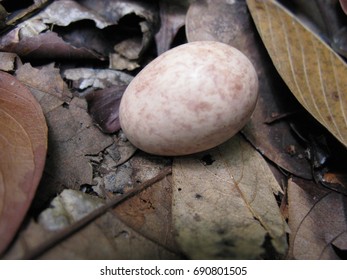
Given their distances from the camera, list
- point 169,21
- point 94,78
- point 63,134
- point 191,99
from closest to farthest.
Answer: point 191,99 < point 63,134 < point 94,78 < point 169,21

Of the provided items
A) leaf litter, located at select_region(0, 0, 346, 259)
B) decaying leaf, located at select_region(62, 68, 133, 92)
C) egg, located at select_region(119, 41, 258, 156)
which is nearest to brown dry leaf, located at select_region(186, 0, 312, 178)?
leaf litter, located at select_region(0, 0, 346, 259)

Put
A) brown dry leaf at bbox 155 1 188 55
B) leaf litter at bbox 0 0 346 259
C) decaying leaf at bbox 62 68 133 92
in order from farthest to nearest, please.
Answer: brown dry leaf at bbox 155 1 188 55, decaying leaf at bbox 62 68 133 92, leaf litter at bbox 0 0 346 259

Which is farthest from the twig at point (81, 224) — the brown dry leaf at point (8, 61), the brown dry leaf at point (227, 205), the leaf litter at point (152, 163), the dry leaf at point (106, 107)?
the brown dry leaf at point (8, 61)

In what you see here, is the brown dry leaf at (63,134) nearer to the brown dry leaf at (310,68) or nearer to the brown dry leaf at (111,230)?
the brown dry leaf at (111,230)

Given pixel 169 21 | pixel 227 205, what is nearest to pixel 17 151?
pixel 227 205

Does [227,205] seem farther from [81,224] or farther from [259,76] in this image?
[259,76]

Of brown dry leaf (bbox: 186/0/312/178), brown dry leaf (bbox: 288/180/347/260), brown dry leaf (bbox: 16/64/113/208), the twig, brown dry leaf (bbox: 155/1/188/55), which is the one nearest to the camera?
the twig

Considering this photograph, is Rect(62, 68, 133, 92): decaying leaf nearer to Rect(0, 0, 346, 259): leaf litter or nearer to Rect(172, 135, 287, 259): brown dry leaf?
Rect(0, 0, 346, 259): leaf litter
